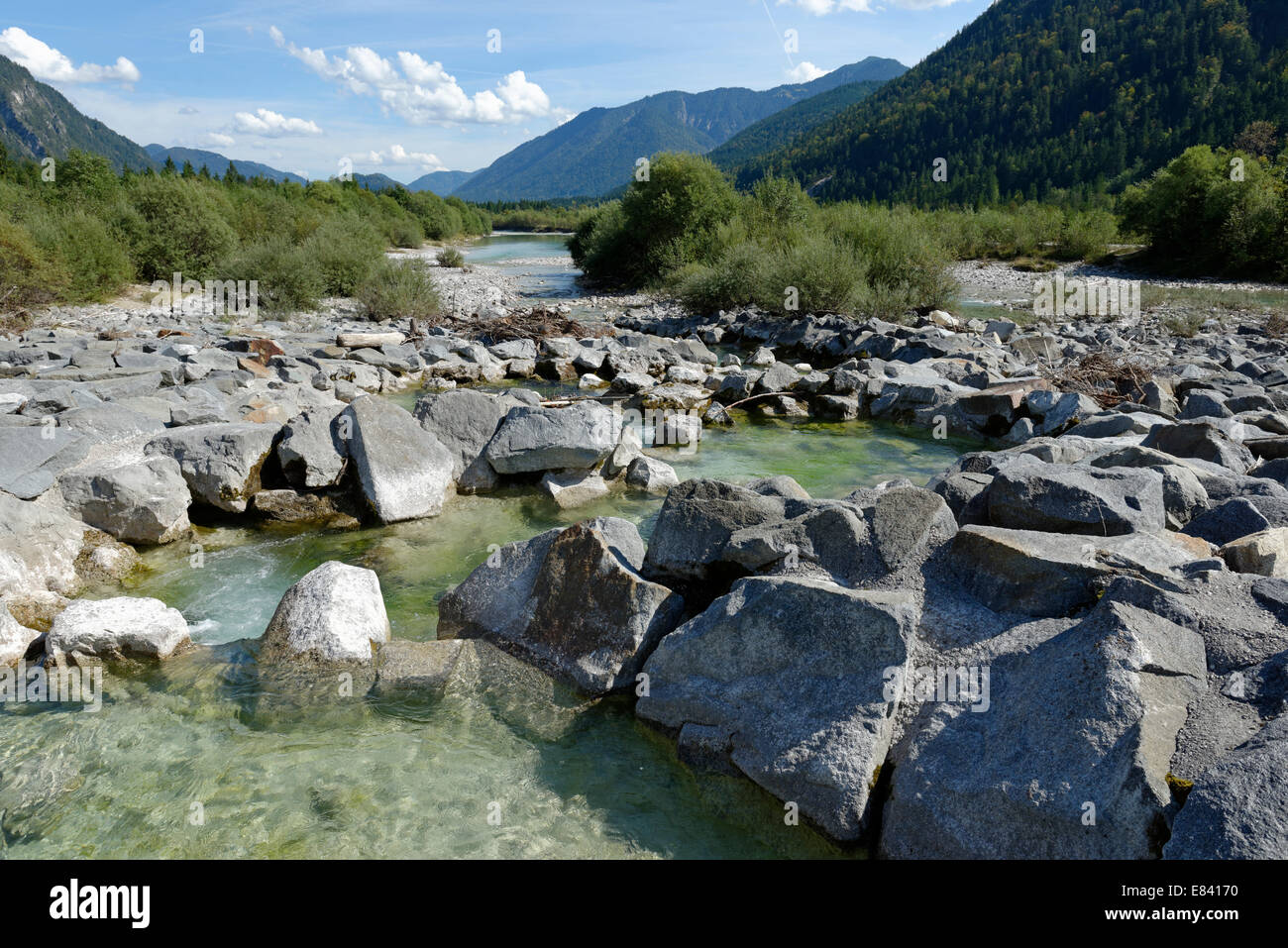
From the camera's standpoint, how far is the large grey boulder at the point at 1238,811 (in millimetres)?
2391

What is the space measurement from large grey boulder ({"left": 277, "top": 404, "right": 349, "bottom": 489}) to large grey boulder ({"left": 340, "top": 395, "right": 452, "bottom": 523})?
174 mm

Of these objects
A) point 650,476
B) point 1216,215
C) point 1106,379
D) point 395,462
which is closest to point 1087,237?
point 1216,215

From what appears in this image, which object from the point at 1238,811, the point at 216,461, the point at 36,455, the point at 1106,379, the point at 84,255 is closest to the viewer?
the point at 1238,811

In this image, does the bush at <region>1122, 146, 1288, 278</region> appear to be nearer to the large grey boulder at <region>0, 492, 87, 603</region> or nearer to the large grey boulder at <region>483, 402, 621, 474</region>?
the large grey boulder at <region>483, 402, 621, 474</region>

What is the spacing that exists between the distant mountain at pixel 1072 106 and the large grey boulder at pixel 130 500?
7331cm

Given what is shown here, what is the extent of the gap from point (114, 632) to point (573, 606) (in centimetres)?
307

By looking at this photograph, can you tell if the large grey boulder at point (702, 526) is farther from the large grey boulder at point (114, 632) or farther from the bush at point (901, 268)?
the bush at point (901, 268)

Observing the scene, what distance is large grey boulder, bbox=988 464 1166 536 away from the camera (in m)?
4.79

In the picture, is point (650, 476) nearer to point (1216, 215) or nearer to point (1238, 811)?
point (1238, 811)

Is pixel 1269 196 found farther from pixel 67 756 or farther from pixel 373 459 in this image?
pixel 67 756

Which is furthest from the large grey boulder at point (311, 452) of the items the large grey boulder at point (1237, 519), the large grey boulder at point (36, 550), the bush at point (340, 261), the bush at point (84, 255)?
the bush at point (84, 255)

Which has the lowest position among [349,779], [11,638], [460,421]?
[349,779]

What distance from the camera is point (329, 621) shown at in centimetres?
499

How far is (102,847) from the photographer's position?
3428 millimetres
